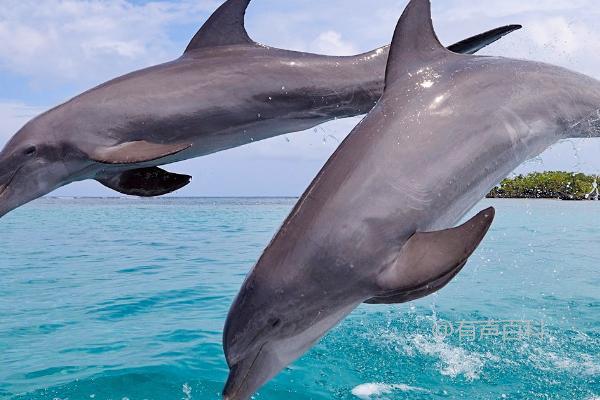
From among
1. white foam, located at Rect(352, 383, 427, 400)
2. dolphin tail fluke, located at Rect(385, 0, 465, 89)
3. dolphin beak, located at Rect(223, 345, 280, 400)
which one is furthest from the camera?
white foam, located at Rect(352, 383, 427, 400)

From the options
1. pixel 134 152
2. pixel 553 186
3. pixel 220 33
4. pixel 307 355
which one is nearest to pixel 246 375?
pixel 134 152

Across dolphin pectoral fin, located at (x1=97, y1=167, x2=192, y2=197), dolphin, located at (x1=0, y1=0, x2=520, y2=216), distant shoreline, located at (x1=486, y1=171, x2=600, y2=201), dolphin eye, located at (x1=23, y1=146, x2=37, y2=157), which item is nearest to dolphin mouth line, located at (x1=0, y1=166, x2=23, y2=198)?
dolphin, located at (x1=0, y1=0, x2=520, y2=216)

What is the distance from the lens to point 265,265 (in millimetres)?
3848

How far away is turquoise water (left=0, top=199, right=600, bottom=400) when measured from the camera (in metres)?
9.09

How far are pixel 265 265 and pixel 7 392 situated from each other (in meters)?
6.84

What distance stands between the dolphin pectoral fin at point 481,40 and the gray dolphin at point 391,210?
0.66 m

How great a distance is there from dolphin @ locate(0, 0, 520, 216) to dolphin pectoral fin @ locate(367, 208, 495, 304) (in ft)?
6.25

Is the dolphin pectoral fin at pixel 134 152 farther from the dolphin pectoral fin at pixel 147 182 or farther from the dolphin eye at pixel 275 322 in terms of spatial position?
the dolphin eye at pixel 275 322

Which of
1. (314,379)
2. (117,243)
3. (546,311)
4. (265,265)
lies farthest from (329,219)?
(117,243)

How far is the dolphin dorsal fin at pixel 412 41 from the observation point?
14.9ft

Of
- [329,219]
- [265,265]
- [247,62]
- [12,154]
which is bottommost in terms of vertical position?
[265,265]

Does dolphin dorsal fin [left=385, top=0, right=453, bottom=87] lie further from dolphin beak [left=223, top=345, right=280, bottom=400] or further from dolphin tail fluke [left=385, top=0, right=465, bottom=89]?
dolphin beak [left=223, top=345, right=280, bottom=400]

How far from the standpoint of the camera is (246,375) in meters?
3.99

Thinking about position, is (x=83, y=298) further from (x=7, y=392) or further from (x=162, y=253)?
(x=162, y=253)
